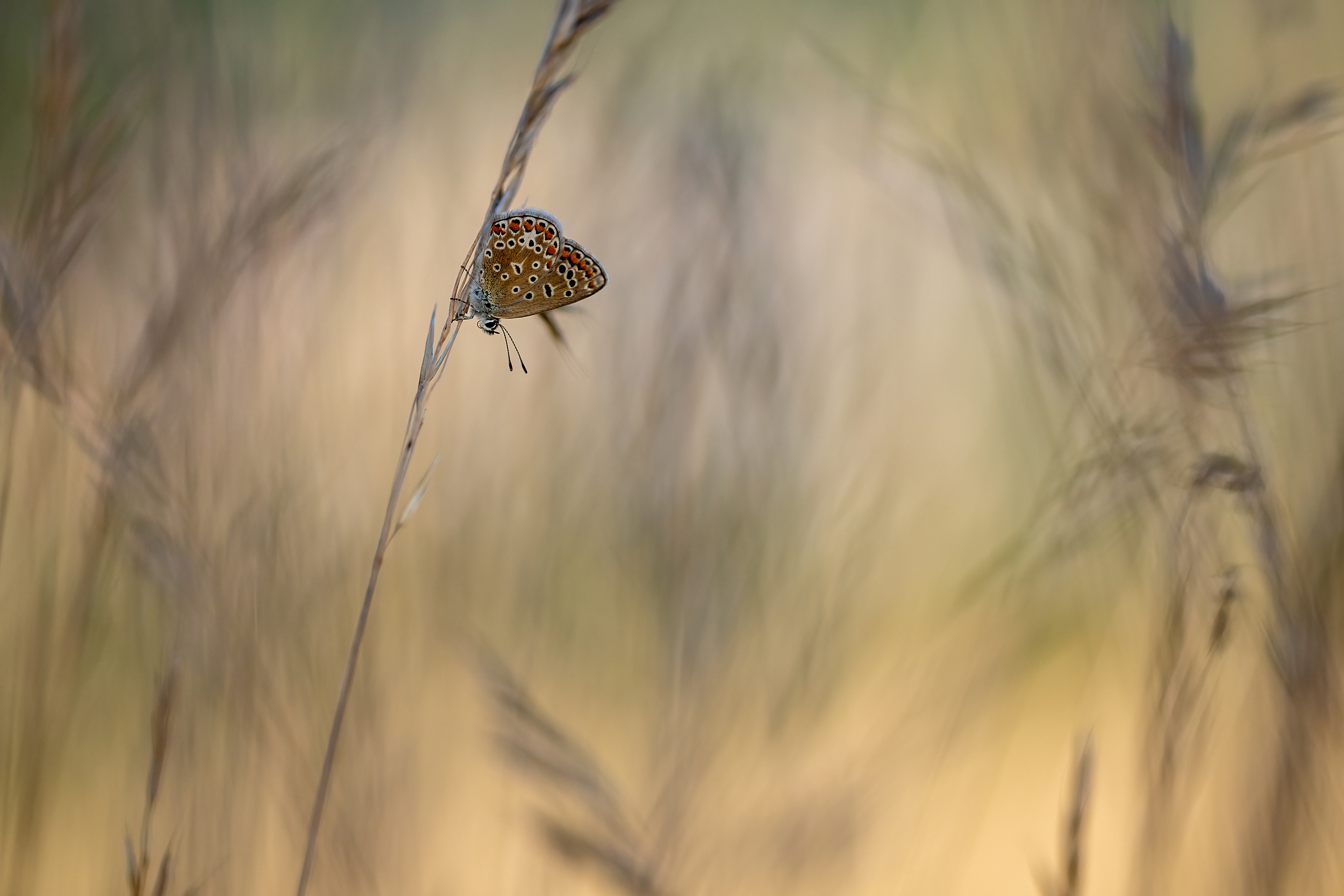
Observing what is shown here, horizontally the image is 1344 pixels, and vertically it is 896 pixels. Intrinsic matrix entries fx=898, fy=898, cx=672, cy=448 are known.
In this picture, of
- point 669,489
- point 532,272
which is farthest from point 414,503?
point 669,489

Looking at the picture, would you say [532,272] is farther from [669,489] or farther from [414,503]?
[669,489]

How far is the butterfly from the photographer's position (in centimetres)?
92

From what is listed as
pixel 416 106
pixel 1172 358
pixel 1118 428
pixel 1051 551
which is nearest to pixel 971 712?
pixel 1051 551

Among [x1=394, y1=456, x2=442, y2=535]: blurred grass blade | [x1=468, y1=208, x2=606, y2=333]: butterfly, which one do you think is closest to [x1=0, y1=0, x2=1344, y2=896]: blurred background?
[x1=468, y1=208, x2=606, y2=333]: butterfly

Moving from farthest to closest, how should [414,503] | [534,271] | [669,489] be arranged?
1. [669,489]
2. [534,271]
3. [414,503]

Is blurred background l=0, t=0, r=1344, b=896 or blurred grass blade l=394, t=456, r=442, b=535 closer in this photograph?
blurred grass blade l=394, t=456, r=442, b=535

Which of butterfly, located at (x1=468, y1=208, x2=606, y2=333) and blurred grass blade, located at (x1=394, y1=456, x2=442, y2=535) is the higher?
butterfly, located at (x1=468, y1=208, x2=606, y2=333)

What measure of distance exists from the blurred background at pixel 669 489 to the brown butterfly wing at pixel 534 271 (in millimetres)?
44

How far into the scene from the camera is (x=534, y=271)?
96 centimetres

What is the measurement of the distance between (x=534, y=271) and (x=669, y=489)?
20.0 inches

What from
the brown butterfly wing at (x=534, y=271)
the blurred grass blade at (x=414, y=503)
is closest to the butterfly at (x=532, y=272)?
the brown butterfly wing at (x=534, y=271)

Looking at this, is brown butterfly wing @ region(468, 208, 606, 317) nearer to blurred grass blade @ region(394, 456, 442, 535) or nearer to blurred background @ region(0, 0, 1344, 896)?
blurred background @ region(0, 0, 1344, 896)

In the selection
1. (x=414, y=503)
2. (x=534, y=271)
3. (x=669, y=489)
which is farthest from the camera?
(x=669, y=489)

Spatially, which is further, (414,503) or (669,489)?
(669,489)
